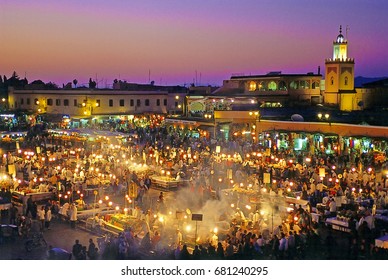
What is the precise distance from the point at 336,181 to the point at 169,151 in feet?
26.5

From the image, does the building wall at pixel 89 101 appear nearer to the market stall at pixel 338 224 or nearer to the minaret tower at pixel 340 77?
the minaret tower at pixel 340 77

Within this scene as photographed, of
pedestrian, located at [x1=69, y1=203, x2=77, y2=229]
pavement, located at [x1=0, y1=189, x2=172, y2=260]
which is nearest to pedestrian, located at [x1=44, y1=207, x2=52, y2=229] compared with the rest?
pavement, located at [x1=0, y1=189, x2=172, y2=260]

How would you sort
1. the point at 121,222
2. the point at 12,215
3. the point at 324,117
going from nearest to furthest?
1. the point at 121,222
2. the point at 12,215
3. the point at 324,117

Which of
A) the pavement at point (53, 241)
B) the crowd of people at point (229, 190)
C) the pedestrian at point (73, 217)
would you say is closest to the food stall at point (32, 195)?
the crowd of people at point (229, 190)

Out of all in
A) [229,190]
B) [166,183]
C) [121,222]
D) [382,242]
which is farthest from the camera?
[166,183]

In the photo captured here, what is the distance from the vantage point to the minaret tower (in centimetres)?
3525

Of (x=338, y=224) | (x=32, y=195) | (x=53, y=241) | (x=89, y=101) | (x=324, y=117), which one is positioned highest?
(x=89, y=101)

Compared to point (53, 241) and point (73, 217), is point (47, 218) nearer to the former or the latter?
point (73, 217)

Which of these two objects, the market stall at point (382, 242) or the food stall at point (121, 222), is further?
the food stall at point (121, 222)

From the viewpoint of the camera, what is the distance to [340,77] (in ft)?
117

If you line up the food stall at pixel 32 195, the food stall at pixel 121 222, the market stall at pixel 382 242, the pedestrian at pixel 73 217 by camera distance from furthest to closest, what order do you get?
the food stall at pixel 32 195 → the pedestrian at pixel 73 217 → the food stall at pixel 121 222 → the market stall at pixel 382 242

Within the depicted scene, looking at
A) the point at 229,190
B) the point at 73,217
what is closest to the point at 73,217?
the point at 73,217

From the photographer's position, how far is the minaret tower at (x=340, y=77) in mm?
35250

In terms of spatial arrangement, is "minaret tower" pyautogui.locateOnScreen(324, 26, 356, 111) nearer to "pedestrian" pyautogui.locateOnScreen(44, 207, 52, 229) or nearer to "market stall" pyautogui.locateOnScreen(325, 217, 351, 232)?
"market stall" pyautogui.locateOnScreen(325, 217, 351, 232)
